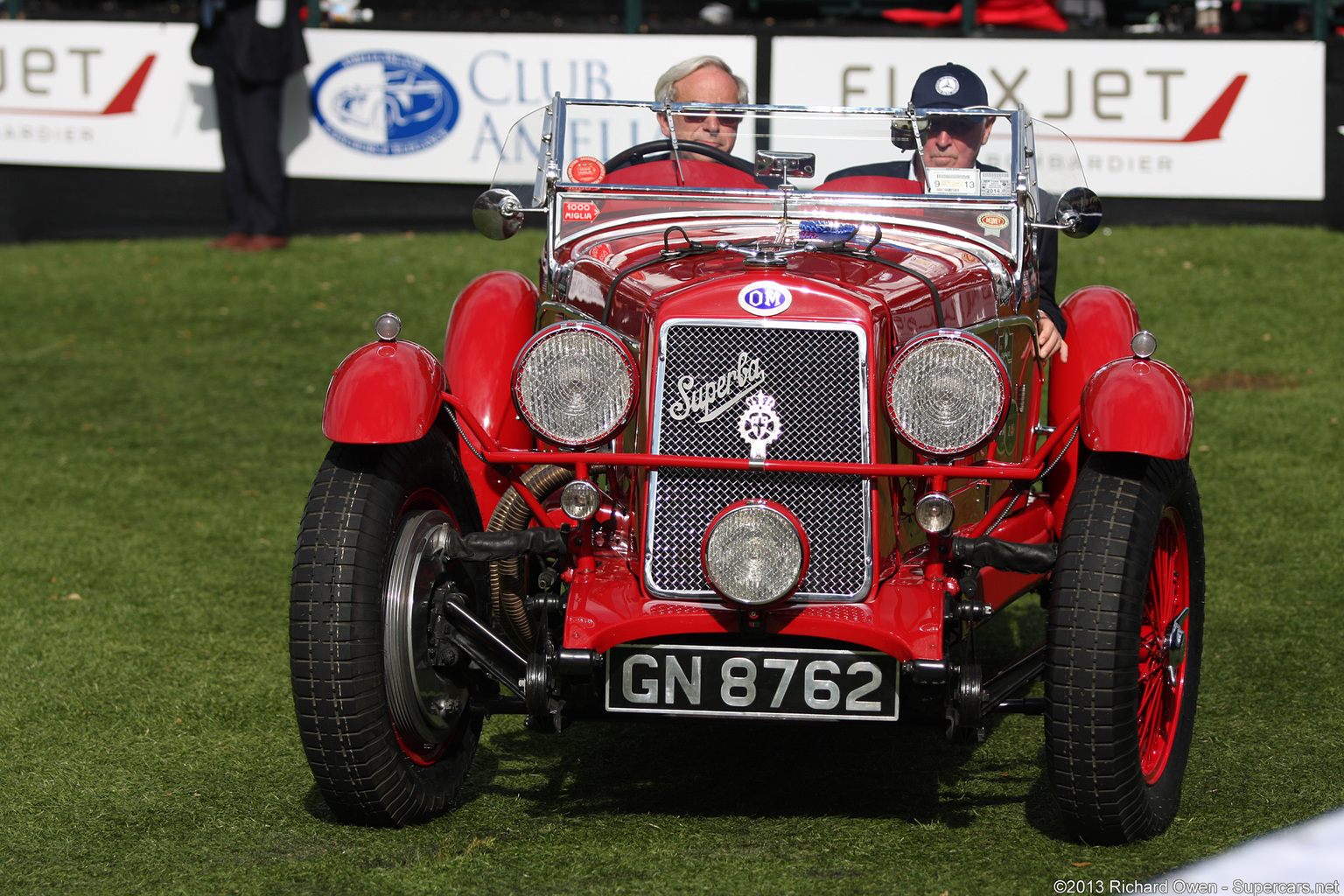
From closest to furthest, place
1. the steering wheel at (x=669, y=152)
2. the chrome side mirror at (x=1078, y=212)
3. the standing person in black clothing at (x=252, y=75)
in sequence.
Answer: the chrome side mirror at (x=1078, y=212) → the steering wheel at (x=669, y=152) → the standing person in black clothing at (x=252, y=75)

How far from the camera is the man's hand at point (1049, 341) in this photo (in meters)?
4.80

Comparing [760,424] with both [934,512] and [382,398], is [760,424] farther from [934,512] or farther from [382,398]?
[382,398]

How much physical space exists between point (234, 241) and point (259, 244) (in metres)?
0.21

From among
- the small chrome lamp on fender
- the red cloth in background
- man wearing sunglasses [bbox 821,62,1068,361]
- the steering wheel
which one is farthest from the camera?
the red cloth in background

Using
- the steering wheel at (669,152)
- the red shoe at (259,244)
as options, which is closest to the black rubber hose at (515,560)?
the steering wheel at (669,152)

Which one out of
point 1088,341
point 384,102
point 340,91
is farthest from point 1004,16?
point 1088,341

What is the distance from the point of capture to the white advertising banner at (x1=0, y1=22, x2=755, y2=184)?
10.8m

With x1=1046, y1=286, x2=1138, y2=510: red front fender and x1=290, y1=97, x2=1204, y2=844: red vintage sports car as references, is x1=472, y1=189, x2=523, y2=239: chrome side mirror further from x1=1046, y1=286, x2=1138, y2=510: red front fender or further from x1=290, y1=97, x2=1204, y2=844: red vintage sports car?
x1=1046, y1=286, x2=1138, y2=510: red front fender

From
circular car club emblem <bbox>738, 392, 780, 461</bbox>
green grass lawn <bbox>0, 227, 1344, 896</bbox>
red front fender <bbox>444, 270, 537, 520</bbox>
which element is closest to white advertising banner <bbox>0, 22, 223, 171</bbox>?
green grass lawn <bbox>0, 227, 1344, 896</bbox>

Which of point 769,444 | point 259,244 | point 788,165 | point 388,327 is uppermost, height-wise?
point 788,165

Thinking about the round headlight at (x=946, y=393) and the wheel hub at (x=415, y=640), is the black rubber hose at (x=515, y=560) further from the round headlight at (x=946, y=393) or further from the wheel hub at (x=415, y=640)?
the round headlight at (x=946, y=393)

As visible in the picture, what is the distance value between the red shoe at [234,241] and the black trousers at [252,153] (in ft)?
0.12

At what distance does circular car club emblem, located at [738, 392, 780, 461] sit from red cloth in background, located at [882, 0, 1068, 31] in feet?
27.0

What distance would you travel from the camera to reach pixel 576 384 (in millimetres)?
3662
